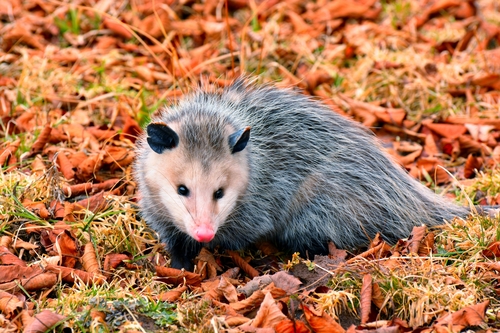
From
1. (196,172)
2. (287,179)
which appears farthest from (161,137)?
(287,179)

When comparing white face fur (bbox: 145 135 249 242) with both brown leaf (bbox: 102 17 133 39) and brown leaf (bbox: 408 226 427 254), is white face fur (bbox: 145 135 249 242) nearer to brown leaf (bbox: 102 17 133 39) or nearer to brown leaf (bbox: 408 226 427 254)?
brown leaf (bbox: 408 226 427 254)

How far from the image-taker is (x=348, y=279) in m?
2.74

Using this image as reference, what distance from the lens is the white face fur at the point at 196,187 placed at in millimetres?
2846

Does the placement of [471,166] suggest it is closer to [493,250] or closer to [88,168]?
[493,250]

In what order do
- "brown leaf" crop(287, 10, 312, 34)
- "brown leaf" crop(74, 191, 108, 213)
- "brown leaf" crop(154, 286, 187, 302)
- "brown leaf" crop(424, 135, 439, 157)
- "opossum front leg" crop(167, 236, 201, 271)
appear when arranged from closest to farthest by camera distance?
"brown leaf" crop(154, 286, 187, 302)
"opossum front leg" crop(167, 236, 201, 271)
"brown leaf" crop(74, 191, 108, 213)
"brown leaf" crop(424, 135, 439, 157)
"brown leaf" crop(287, 10, 312, 34)

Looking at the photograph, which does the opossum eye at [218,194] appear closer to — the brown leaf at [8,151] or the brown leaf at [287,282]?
the brown leaf at [287,282]

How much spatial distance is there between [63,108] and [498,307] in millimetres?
2815

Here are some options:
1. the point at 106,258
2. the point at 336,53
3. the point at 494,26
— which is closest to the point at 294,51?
the point at 336,53

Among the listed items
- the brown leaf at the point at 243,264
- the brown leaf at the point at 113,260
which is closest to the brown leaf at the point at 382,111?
the brown leaf at the point at 243,264

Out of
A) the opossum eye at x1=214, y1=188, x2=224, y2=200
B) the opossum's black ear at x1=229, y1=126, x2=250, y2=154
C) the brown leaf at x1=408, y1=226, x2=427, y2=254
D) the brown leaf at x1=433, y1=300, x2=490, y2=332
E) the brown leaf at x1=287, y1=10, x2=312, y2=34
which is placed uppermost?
the opossum's black ear at x1=229, y1=126, x2=250, y2=154

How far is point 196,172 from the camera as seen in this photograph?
2922 mm

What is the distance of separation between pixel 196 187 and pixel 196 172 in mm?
68

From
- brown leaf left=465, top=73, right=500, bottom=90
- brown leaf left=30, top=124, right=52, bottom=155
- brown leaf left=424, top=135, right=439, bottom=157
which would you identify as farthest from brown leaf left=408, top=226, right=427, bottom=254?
brown leaf left=30, top=124, right=52, bottom=155

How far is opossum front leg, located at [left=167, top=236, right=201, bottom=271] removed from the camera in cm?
321
